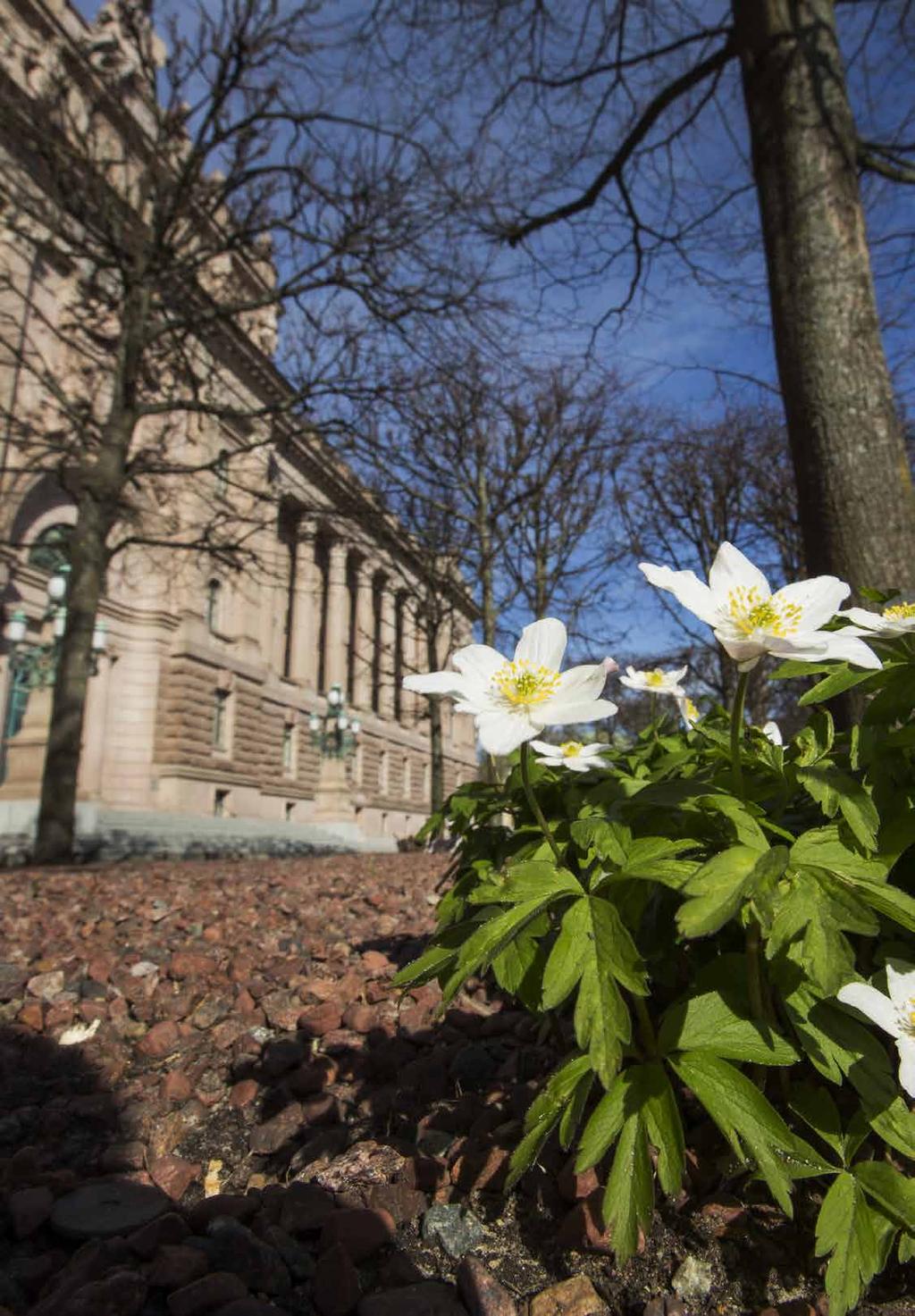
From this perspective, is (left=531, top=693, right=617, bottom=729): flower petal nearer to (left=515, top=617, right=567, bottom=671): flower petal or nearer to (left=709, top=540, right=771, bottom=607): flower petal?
(left=515, top=617, right=567, bottom=671): flower petal

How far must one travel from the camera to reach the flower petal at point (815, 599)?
115 centimetres

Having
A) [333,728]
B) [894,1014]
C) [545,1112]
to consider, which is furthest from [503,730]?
[333,728]

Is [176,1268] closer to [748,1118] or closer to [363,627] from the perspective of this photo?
[748,1118]

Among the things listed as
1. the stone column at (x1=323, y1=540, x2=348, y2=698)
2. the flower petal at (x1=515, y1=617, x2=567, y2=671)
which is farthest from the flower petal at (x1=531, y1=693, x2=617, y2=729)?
the stone column at (x1=323, y1=540, x2=348, y2=698)

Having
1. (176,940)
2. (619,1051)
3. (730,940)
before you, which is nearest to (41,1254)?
(619,1051)

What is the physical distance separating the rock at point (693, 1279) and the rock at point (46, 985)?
244cm

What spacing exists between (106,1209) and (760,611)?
1.68 metres

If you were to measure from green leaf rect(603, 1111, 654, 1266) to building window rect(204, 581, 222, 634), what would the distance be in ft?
93.2

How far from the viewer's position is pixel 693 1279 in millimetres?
1270

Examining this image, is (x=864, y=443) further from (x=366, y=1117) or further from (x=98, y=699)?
(x=98, y=699)

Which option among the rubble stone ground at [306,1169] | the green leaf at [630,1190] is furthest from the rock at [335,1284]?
the green leaf at [630,1190]

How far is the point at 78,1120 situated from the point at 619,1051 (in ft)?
5.74

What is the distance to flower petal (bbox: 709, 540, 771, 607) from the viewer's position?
124cm

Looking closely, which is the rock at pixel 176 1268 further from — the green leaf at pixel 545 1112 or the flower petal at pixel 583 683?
the flower petal at pixel 583 683
